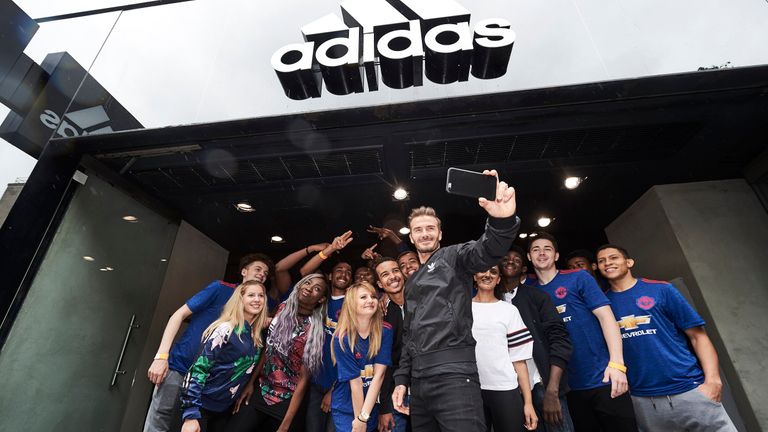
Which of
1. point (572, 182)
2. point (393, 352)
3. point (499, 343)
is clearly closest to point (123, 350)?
point (393, 352)

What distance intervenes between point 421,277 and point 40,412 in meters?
3.72

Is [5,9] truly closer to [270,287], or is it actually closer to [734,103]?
[270,287]

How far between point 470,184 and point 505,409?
1.55m

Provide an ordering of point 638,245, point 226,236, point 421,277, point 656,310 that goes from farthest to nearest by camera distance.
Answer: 1. point 226,236
2. point 638,245
3. point 656,310
4. point 421,277

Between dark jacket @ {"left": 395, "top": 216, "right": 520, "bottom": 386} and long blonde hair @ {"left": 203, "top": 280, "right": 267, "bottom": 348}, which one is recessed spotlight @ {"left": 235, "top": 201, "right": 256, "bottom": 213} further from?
dark jacket @ {"left": 395, "top": 216, "right": 520, "bottom": 386}

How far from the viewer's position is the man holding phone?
70.4 inches

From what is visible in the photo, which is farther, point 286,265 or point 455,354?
point 286,265

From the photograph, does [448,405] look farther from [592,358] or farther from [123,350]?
[123,350]

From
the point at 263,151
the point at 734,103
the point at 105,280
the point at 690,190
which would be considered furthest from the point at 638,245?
the point at 105,280

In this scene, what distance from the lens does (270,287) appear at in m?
4.67

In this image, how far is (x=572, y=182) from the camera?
14.4ft

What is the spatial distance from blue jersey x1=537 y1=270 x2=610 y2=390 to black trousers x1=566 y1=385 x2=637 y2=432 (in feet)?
0.20

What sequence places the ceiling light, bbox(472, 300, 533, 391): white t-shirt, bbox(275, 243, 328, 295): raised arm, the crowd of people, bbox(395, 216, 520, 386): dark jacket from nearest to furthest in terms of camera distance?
1. bbox(395, 216, 520, 386): dark jacket
2. the crowd of people
3. bbox(472, 300, 533, 391): white t-shirt
4. the ceiling light
5. bbox(275, 243, 328, 295): raised arm

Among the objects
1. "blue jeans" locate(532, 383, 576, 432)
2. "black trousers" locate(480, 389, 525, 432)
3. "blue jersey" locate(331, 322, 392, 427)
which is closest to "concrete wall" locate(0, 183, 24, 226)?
"blue jersey" locate(331, 322, 392, 427)
